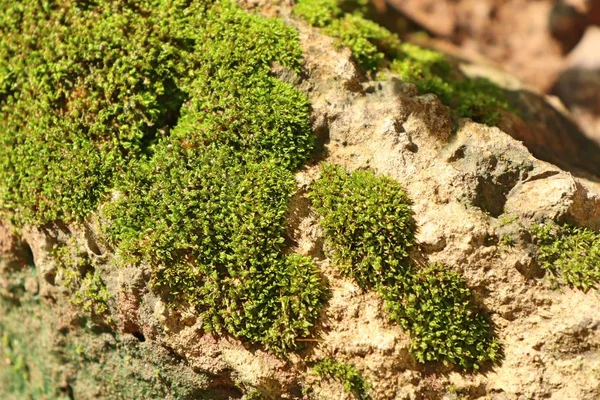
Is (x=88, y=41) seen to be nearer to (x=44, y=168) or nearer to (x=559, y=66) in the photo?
(x=44, y=168)

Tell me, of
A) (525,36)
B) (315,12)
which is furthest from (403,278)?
(525,36)

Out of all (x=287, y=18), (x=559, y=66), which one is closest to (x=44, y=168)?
(x=287, y=18)

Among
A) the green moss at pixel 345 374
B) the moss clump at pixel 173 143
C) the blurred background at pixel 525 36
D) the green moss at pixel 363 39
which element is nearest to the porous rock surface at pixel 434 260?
the green moss at pixel 345 374

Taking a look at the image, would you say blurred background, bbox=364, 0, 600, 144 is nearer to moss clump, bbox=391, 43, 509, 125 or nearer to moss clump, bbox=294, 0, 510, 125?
moss clump, bbox=391, 43, 509, 125

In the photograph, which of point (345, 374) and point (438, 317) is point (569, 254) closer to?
point (438, 317)

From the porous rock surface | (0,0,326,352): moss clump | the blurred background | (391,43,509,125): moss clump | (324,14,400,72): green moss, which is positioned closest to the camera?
the porous rock surface

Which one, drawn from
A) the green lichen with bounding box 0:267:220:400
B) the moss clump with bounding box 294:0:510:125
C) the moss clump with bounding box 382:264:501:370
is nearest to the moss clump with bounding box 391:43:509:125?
the moss clump with bounding box 294:0:510:125

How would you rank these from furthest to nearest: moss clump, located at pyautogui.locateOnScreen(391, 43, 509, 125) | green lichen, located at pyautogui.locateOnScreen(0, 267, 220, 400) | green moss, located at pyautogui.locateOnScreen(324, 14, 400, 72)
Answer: moss clump, located at pyautogui.locateOnScreen(391, 43, 509, 125) → green moss, located at pyautogui.locateOnScreen(324, 14, 400, 72) → green lichen, located at pyautogui.locateOnScreen(0, 267, 220, 400)

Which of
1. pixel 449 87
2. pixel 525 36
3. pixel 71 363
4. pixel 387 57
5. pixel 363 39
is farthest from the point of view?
pixel 525 36
